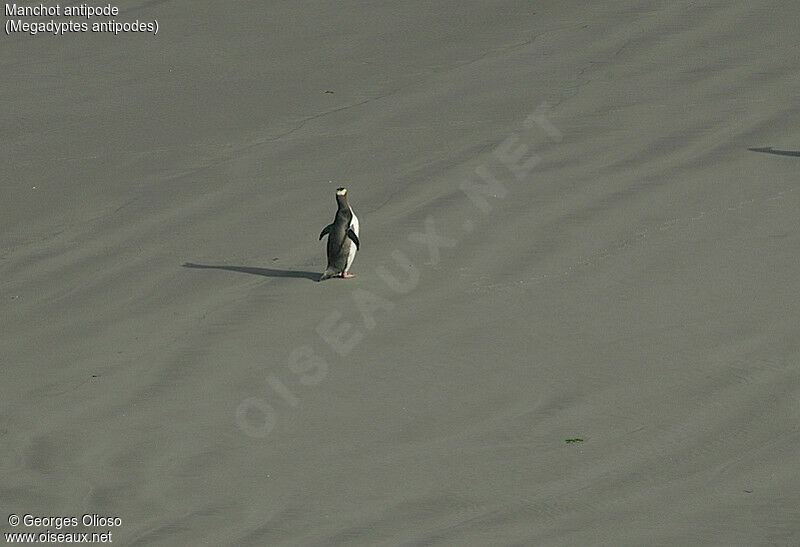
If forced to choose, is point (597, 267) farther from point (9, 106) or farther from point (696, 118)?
point (9, 106)

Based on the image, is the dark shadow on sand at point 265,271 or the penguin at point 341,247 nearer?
the penguin at point 341,247

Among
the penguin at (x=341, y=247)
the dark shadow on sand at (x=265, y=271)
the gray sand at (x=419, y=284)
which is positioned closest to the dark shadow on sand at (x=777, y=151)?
the gray sand at (x=419, y=284)

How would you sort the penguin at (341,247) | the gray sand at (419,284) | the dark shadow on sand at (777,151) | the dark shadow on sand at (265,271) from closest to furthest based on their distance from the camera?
the gray sand at (419,284) → the penguin at (341,247) → the dark shadow on sand at (265,271) → the dark shadow on sand at (777,151)

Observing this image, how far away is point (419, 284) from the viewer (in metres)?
6.83

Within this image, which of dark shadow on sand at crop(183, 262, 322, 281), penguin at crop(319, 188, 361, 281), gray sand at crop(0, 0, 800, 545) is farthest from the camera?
dark shadow on sand at crop(183, 262, 322, 281)

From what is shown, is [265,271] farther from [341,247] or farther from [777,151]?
[777,151]

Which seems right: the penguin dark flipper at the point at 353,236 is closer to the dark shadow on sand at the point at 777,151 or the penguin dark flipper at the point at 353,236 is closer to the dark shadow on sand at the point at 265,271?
the dark shadow on sand at the point at 265,271

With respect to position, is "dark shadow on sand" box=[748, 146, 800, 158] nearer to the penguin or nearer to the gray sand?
the gray sand

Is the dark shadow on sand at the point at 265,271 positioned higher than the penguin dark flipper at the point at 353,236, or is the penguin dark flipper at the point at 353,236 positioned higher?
the penguin dark flipper at the point at 353,236

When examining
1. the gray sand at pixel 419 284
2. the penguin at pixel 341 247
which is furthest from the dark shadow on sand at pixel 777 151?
the penguin at pixel 341 247

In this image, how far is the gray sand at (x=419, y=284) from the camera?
4.55m

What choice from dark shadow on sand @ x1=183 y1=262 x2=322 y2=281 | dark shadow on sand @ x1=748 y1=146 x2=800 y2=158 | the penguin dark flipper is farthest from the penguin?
dark shadow on sand @ x1=748 y1=146 x2=800 y2=158

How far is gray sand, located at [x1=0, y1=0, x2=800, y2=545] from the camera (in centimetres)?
455

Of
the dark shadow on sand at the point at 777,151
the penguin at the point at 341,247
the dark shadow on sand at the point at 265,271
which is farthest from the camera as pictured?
the dark shadow on sand at the point at 777,151
